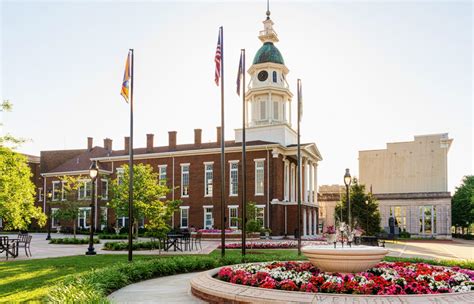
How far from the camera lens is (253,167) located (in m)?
47.9

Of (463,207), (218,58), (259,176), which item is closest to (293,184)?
(259,176)

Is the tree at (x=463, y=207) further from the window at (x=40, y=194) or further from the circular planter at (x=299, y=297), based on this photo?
the circular planter at (x=299, y=297)

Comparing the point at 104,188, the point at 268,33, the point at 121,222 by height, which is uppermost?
the point at 268,33

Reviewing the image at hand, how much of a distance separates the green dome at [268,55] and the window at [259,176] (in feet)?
42.5

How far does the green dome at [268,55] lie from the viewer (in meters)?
54.0

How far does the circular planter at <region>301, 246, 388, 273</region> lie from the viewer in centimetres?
1120

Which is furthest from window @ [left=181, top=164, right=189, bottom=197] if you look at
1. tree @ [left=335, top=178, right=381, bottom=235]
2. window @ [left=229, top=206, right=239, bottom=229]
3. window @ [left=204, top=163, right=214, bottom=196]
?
tree @ [left=335, top=178, right=381, bottom=235]

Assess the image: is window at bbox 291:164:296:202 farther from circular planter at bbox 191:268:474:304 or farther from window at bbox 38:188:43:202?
circular planter at bbox 191:268:474:304

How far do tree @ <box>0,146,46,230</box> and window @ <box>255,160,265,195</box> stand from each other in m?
27.7

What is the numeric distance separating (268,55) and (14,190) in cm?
3793

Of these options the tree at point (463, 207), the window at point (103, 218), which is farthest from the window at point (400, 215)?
the window at point (103, 218)

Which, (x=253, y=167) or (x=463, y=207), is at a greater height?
(x=253, y=167)

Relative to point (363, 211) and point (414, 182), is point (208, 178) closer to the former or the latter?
point (363, 211)

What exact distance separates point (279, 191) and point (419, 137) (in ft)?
106
